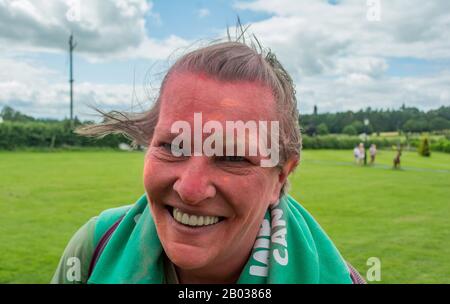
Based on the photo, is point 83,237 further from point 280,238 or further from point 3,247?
point 3,247

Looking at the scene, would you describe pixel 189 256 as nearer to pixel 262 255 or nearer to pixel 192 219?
pixel 192 219

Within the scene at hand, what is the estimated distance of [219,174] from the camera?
1681 millimetres

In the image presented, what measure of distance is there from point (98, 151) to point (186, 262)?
42.5 metres

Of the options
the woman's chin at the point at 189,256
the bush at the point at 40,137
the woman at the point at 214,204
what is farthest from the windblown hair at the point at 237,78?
the bush at the point at 40,137

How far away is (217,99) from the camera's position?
1.67 metres

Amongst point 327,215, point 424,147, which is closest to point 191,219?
point 327,215

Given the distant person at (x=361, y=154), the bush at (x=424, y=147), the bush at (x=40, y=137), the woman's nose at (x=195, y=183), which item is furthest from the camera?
the bush at (x=40, y=137)

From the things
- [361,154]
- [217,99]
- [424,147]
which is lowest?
[361,154]

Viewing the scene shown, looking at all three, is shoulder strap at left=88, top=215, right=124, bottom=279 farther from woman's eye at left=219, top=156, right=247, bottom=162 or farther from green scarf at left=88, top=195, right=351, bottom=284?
woman's eye at left=219, top=156, right=247, bottom=162

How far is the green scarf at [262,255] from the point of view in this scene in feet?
6.31

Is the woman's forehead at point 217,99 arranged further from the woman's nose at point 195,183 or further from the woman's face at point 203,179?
the woman's nose at point 195,183

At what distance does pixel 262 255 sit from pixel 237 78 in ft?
2.37

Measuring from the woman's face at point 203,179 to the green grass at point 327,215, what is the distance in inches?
24.0
